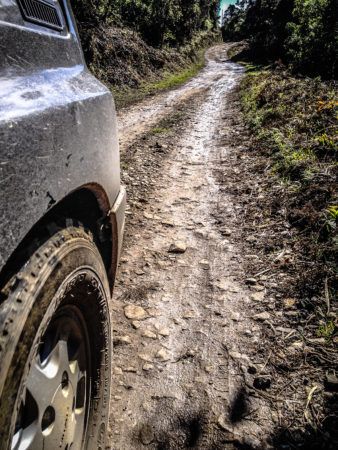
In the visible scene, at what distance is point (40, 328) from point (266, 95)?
30.2 ft

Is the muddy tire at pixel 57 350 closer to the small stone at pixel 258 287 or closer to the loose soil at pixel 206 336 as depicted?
the loose soil at pixel 206 336

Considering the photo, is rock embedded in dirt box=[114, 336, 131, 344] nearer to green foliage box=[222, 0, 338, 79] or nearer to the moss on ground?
the moss on ground

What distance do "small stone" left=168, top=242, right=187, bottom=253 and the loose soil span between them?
0.4 inches

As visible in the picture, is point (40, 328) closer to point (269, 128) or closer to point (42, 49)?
point (42, 49)

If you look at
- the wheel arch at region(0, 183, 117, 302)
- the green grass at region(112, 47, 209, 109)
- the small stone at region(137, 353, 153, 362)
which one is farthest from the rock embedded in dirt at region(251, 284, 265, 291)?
the green grass at region(112, 47, 209, 109)

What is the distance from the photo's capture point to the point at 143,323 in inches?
84.4

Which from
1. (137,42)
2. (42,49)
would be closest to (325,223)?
(42,49)

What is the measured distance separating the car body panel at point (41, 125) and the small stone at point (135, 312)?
1223 millimetres

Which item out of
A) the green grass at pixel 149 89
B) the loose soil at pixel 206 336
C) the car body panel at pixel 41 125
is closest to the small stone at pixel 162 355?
the loose soil at pixel 206 336

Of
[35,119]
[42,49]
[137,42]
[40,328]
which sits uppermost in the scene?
[137,42]

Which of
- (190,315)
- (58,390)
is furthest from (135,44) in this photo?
(58,390)

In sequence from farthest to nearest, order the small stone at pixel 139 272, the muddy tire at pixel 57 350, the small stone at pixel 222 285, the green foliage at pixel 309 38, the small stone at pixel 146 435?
the green foliage at pixel 309 38
the small stone at pixel 139 272
the small stone at pixel 222 285
the small stone at pixel 146 435
the muddy tire at pixel 57 350

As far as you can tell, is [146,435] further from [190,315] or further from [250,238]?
[250,238]

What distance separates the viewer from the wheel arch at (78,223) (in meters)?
0.81
